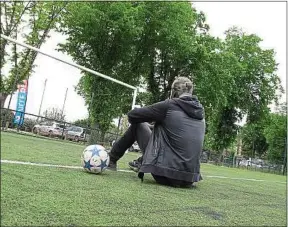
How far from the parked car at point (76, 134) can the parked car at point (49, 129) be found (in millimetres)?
390

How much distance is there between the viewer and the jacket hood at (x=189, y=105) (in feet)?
15.6

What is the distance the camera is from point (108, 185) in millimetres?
3992

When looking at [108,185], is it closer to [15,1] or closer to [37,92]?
[37,92]

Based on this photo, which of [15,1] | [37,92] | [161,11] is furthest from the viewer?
[161,11]

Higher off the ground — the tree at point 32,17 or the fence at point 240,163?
the tree at point 32,17

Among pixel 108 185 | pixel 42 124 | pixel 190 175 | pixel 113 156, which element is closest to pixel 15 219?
pixel 108 185

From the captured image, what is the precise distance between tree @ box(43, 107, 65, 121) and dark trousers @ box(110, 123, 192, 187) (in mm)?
8716

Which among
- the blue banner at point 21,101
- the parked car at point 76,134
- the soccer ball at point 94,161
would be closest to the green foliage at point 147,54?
the parked car at point 76,134

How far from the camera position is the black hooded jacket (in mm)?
4672

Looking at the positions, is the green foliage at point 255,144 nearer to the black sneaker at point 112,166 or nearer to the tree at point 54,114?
the tree at point 54,114

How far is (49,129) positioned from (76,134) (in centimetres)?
118

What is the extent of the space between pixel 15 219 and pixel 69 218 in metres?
0.33

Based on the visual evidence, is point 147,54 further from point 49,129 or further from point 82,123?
point 49,129

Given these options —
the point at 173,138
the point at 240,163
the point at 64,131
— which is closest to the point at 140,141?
the point at 173,138
